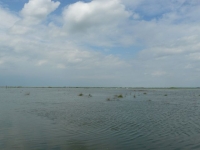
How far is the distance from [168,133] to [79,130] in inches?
278

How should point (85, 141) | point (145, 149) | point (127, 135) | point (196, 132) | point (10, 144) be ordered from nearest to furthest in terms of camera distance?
point (145, 149) < point (10, 144) < point (85, 141) < point (127, 135) < point (196, 132)

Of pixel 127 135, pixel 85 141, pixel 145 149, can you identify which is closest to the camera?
pixel 145 149

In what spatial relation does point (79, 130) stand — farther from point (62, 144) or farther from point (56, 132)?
point (62, 144)

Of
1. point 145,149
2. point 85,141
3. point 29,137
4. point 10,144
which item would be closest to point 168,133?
point 145,149

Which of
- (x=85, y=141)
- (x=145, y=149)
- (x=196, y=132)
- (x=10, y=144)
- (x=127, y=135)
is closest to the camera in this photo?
(x=145, y=149)

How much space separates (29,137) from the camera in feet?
47.2

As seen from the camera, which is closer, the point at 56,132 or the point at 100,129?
the point at 56,132

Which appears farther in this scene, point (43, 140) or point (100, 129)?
point (100, 129)

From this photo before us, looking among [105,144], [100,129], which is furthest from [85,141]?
[100,129]

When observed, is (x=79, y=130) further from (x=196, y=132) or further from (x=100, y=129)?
(x=196, y=132)

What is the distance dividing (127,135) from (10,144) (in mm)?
7950

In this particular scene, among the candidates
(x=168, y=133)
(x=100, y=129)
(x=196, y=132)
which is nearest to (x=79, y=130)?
(x=100, y=129)

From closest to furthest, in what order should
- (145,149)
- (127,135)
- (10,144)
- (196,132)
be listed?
(145,149) < (10,144) < (127,135) < (196,132)

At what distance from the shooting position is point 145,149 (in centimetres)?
1183
